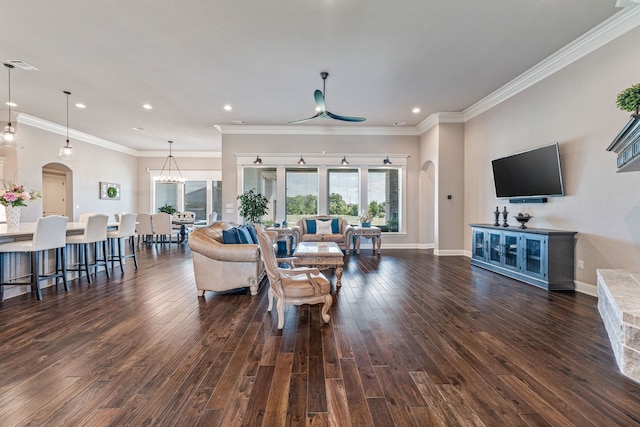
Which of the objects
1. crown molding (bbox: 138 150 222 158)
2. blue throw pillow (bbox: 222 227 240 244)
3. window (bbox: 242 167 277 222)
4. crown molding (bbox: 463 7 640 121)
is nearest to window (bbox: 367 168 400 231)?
window (bbox: 242 167 277 222)

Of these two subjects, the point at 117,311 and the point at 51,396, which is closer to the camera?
the point at 51,396

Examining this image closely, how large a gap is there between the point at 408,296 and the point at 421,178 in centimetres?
500

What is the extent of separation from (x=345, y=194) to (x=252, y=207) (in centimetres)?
267

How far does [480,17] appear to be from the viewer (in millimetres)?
3254

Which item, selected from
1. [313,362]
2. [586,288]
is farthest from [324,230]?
[313,362]

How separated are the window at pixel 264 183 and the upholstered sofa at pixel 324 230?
1.11 metres

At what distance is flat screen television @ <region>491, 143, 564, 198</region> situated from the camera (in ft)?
13.8

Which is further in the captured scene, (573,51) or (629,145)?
(573,51)

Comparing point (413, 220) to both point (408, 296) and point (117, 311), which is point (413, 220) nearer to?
point (408, 296)

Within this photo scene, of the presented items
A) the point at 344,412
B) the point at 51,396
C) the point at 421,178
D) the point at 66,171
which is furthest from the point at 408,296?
the point at 66,171

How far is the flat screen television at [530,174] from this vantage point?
13.8 ft

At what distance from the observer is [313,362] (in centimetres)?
214

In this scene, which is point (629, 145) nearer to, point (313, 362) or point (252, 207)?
point (313, 362)

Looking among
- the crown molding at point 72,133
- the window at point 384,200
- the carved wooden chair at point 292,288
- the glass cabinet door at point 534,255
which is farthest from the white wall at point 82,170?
the glass cabinet door at point 534,255
